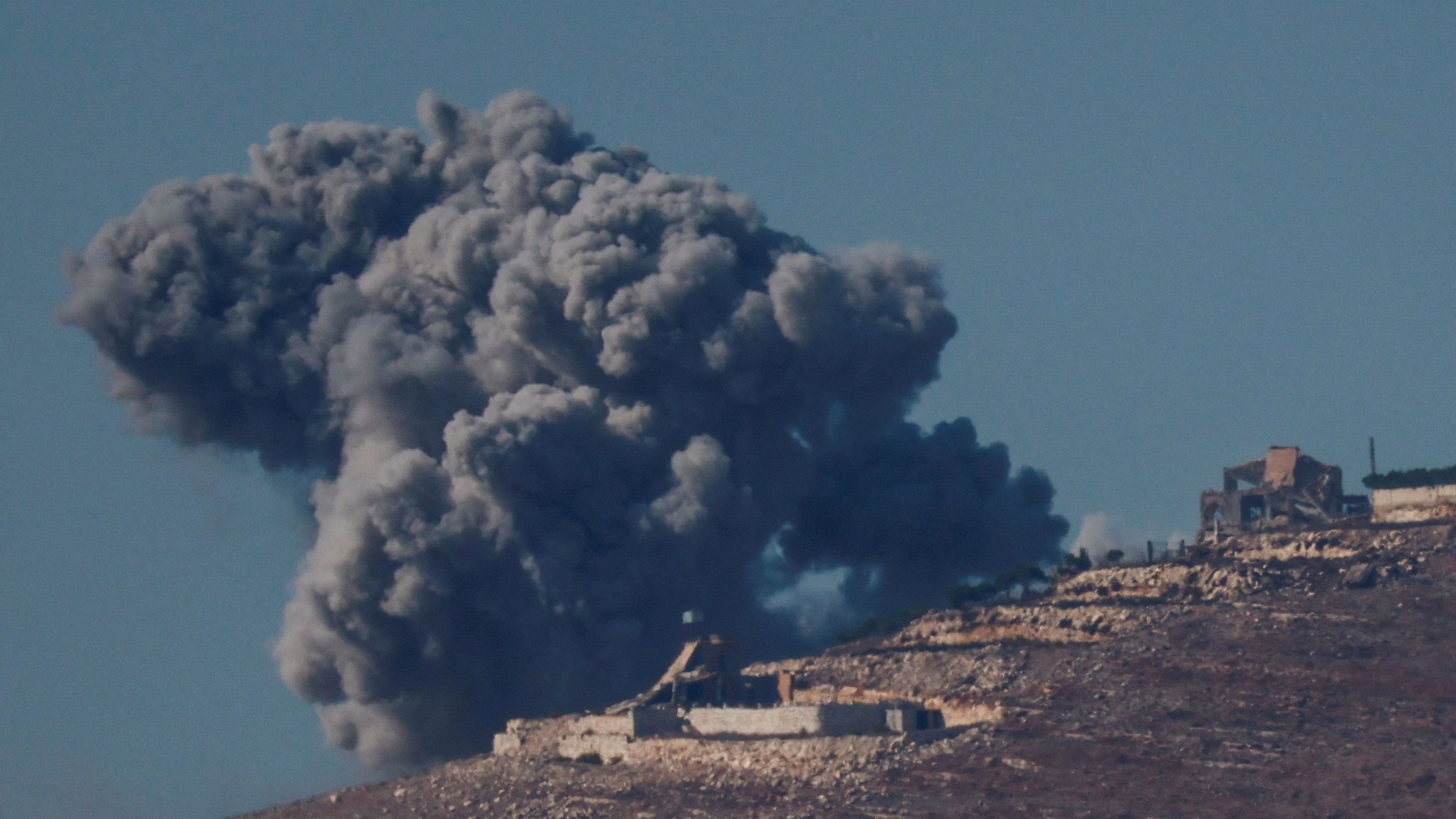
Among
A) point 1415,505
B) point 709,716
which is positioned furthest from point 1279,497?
point 709,716

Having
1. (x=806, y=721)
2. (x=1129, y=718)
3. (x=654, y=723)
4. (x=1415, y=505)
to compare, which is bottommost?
(x=1129, y=718)

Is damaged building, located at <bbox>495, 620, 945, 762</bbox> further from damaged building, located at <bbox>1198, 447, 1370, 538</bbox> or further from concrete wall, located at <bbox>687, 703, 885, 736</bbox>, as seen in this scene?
damaged building, located at <bbox>1198, 447, 1370, 538</bbox>

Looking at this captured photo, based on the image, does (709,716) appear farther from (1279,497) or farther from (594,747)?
(1279,497)

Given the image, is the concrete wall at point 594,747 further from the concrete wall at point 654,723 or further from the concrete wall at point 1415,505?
the concrete wall at point 1415,505

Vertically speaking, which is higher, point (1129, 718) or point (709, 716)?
point (709, 716)

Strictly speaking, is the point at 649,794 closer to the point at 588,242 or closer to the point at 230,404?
the point at 588,242

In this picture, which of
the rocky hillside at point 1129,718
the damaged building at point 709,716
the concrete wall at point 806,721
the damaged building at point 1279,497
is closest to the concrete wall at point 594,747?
the damaged building at point 709,716
